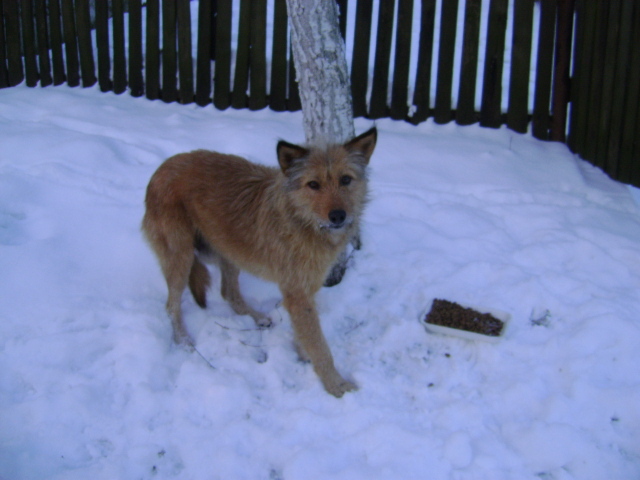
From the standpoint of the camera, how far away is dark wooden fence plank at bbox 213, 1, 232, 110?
21.7 feet

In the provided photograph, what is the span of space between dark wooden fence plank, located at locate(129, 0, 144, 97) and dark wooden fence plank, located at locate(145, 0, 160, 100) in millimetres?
151

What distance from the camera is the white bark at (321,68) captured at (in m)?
4.01

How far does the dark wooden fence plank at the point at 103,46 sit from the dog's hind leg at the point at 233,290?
4.63 meters

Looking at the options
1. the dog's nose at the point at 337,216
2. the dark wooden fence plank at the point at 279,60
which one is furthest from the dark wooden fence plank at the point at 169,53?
the dog's nose at the point at 337,216

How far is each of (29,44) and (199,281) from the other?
5.92 metres

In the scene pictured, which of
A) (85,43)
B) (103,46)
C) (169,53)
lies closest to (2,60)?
(85,43)

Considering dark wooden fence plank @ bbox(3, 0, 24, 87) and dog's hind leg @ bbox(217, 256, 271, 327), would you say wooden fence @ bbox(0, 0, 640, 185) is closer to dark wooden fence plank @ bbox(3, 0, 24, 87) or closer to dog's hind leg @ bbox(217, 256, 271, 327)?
dark wooden fence plank @ bbox(3, 0, 24, 87)

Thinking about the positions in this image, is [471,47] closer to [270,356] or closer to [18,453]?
[270,356]

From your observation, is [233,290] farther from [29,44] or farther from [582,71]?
[29,44]

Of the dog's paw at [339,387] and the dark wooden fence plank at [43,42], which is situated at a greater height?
the dark wooden fence plank at [43,42]

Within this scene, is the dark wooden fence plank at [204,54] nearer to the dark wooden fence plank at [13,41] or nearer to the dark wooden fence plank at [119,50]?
the dark wooden fence plank at [119,50]

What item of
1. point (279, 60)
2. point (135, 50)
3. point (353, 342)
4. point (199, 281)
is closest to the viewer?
point (353, 342)

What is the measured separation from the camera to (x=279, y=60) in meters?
6.47

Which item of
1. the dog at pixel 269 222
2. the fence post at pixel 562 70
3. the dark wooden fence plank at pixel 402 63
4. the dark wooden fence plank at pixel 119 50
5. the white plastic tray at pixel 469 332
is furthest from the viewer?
the dark wooden fence plank at pixel 119 50
